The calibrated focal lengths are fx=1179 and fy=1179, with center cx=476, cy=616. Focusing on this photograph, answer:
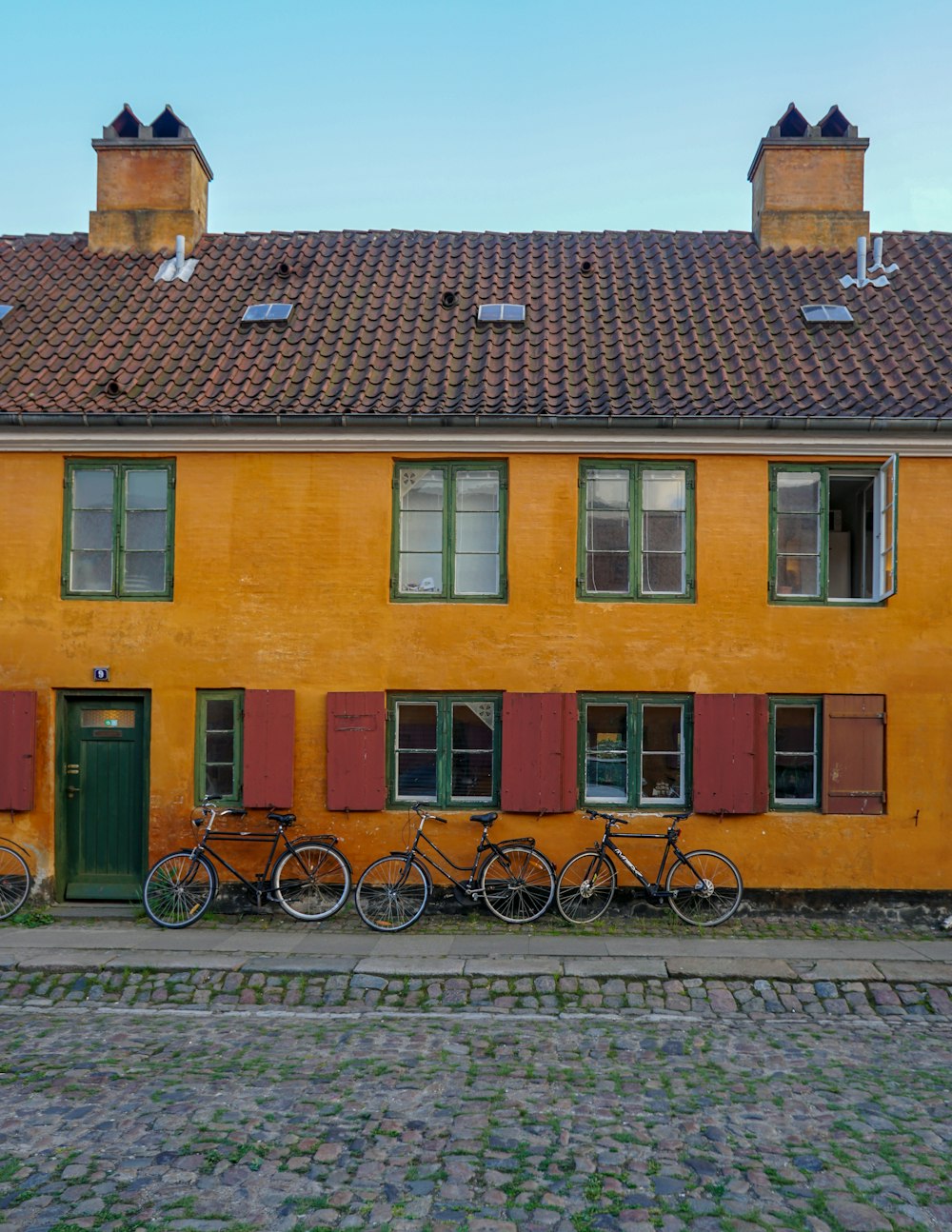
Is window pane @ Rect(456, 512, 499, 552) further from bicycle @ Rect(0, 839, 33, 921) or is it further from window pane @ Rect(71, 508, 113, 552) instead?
bicycle @ Rect(0, 839, 33, 921)

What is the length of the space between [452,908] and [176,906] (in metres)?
2.69

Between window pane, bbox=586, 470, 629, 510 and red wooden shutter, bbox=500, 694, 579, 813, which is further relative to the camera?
window pane, bbox=586, 470, 629, 510

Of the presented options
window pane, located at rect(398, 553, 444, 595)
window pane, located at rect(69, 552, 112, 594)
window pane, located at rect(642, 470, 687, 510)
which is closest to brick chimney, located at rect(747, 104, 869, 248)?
window pane, located at rect(642, 470, 687, 510)

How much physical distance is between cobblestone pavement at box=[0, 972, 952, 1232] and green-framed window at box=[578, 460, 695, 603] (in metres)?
4.26

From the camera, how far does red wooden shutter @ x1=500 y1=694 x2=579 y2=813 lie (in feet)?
38.7

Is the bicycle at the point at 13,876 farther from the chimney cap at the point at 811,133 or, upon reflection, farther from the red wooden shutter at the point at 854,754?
the chimney cap at the point at 811,133

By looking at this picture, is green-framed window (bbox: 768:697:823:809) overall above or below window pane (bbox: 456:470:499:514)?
below

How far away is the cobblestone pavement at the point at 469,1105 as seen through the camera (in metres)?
5.34

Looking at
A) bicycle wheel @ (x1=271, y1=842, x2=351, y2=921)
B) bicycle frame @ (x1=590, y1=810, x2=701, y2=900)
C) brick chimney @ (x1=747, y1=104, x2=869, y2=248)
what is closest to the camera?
bicycle frame @ (x1=590, y1=810, x2=701, y2=900)

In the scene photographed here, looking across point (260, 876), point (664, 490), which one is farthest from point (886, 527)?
point (260, 876)

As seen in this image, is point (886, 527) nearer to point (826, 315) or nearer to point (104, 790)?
point (826, 315)

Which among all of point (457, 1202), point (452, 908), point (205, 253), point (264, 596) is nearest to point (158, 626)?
point (264, 596)

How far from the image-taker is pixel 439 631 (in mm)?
12055

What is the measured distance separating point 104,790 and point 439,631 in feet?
12.7
